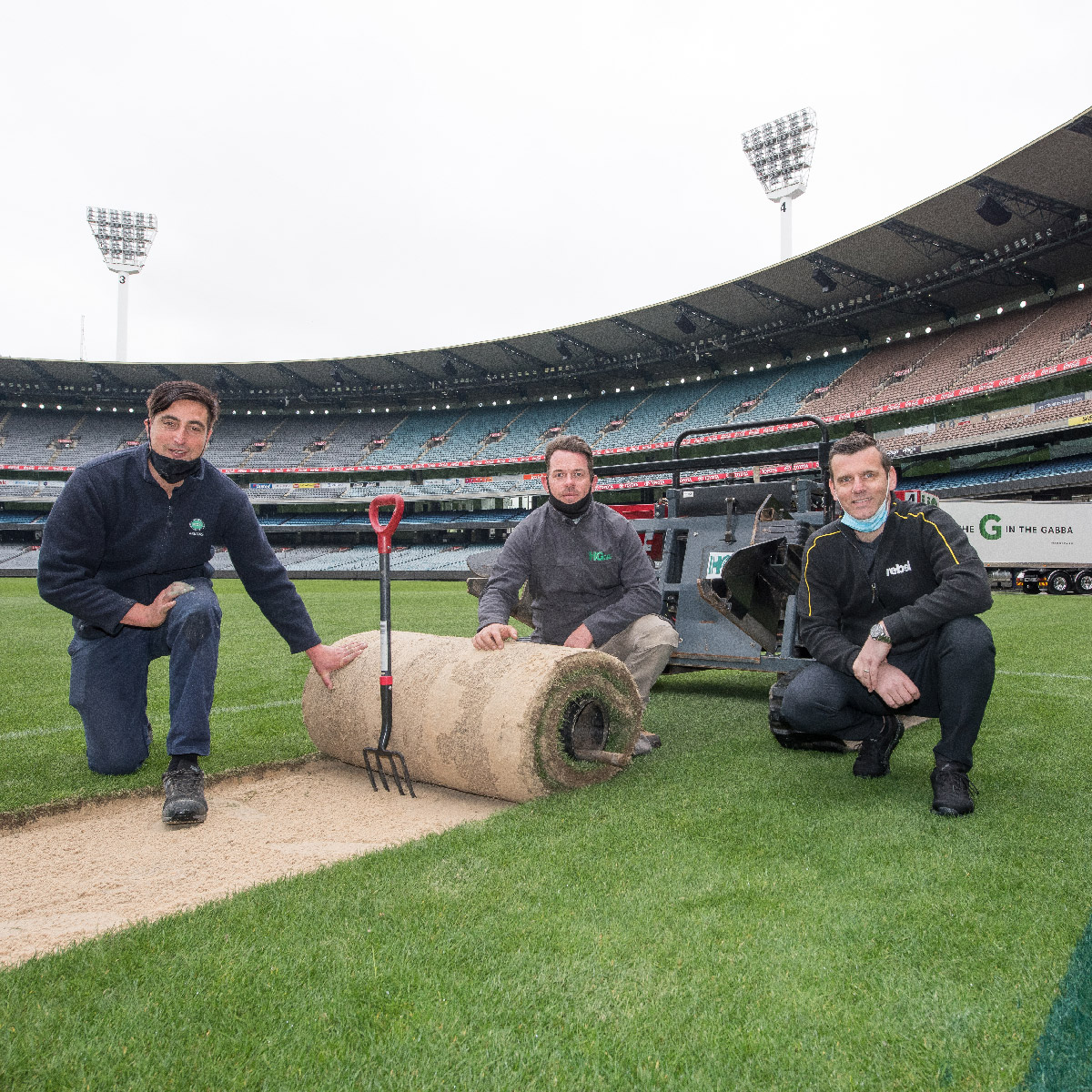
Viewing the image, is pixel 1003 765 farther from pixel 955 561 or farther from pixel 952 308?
pixel 952 308

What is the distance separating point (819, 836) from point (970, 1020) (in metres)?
1.02

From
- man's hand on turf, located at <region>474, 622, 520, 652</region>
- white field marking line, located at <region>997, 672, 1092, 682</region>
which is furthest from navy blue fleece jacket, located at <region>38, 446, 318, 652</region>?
white field marking line, located at <region>997, 672, 1092, 682</region>

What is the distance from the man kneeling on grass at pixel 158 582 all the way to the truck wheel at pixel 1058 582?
2180cm

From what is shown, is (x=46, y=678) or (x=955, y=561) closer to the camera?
(x=955, y=561)

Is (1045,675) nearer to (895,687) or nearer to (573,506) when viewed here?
(895,687)

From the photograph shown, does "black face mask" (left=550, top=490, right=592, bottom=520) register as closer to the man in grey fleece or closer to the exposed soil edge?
the man in grey fleece

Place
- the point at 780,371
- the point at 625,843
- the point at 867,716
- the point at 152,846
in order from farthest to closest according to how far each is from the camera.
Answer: the point at 780,371
the point at 867,716
the point at 152,846
the point at 625,843

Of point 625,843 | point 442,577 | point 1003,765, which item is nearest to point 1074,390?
point 442,577

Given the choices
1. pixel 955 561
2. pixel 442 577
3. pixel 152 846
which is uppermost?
pixel 955 561

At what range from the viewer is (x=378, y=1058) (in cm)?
145

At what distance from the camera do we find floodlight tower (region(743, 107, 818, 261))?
113 ft

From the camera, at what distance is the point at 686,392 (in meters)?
39.2

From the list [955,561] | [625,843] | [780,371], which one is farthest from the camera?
[780,371]

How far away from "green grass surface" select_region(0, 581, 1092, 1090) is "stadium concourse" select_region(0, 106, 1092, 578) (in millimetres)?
20011
